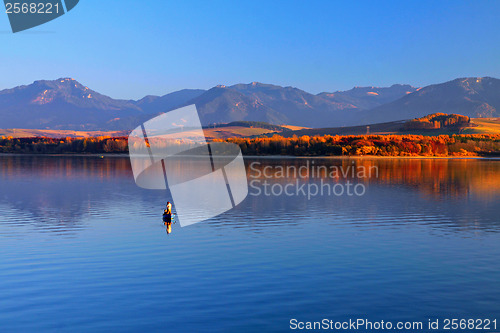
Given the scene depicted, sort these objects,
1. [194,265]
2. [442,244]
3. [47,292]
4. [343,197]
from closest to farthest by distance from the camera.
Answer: [47,292] < [194,265] < [442,244] < [343,197]

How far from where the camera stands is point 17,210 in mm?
51750

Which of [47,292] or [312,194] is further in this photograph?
[312,194]

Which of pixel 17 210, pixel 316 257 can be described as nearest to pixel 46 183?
pixel 17 210

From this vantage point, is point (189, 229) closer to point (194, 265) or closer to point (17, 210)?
point (194, 265)

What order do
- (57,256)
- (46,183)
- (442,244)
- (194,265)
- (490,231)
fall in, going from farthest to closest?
(46,183)
(490,231)
(442,244)
(57,256)
(194,265)

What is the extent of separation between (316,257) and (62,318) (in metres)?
15.1

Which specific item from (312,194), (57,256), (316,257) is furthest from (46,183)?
(316,257)

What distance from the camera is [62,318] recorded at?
66.3ft

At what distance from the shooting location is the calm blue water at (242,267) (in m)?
20.9

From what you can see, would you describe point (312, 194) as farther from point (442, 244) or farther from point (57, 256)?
point (57, 256)

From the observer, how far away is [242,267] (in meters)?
28.4

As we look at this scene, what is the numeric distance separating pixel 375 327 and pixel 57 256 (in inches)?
734

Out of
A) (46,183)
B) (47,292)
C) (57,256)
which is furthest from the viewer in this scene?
(46,183)

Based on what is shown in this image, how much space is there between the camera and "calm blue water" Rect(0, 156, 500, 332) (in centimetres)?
2089
